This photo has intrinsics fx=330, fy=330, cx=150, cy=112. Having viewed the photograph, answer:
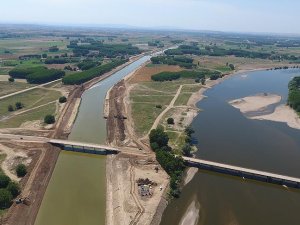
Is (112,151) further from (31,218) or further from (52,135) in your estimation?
(31,218)

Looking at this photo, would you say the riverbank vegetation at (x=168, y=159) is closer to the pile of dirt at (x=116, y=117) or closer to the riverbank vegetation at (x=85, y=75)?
the pile of dirt at (x=116, y=117)

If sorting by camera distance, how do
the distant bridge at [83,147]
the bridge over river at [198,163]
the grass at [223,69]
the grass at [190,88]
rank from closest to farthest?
the bridge over river at [198,163] → the distant bridge at [83,147] → the grass at [190,88] → the grass at [223,69]

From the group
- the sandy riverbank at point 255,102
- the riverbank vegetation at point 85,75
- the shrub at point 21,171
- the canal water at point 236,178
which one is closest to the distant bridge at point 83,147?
the shrub at point 21,171

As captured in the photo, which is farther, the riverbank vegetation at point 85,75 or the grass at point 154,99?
the riverbank vegetation at point 85,75

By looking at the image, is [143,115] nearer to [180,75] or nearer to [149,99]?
[149,99]

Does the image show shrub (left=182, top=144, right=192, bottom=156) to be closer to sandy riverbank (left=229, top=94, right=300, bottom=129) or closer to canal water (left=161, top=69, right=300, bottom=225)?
canal water (left=161, top=69, right=300, bottom=225)

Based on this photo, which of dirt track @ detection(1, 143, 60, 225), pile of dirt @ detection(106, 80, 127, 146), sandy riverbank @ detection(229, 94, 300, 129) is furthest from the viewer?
sandy riverbank @ detection(229, 94, 300, 129)

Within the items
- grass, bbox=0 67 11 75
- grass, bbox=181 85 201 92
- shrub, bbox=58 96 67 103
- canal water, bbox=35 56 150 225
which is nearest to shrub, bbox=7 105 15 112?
shrub, bbox=58 96 67 103
